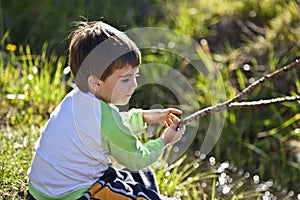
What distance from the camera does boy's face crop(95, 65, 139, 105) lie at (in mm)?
2453

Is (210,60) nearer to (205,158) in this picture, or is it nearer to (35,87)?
(205,158)

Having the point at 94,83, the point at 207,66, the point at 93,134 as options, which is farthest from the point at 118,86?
the point at 207,66

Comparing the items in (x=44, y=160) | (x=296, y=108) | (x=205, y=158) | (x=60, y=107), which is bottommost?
(x=205, y=158)

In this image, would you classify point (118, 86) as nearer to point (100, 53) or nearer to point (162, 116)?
point (100, 53)

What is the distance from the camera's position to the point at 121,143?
2.39 metres

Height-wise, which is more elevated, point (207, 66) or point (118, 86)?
point (118, 86)

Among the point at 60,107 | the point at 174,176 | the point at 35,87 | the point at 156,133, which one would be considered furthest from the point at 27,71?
the point at 60,107

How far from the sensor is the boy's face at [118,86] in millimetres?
2453

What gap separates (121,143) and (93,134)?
0.34ft

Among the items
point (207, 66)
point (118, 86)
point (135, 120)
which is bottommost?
point (207, 66)

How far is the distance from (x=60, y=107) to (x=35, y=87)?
1442mm

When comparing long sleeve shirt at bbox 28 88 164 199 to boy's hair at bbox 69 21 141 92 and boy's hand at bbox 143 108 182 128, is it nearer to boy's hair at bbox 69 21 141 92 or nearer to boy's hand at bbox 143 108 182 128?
boy's hair at bbox 69 21 141 92

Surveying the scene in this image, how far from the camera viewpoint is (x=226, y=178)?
368 cm

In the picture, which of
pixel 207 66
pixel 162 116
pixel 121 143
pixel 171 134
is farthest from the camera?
pixel 207 66
